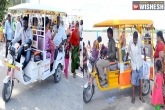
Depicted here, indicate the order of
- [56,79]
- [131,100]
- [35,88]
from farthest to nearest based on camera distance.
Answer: [56,79], [35,88], [131,100]

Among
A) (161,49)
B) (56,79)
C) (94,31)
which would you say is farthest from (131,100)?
(56,79)

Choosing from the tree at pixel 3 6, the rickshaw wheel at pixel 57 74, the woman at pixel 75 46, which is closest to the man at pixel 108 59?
the woman at pixel 75 46

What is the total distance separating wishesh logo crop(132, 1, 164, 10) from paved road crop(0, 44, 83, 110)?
5.32 feet

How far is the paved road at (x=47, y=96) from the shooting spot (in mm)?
2891

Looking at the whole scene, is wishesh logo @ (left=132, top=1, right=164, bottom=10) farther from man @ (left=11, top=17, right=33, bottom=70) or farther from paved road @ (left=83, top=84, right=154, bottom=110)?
man @ (left=11, top=17, right=33, bottom=70)

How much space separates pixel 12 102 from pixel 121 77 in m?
1.66

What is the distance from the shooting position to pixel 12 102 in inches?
115

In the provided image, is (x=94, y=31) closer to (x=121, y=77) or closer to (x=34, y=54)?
(x=121, y=77)

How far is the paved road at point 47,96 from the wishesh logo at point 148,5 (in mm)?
1623

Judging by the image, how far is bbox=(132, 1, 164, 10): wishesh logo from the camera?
8.27 feet

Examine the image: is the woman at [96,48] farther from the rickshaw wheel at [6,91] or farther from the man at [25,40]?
the rickshaw wheel at [6,91]

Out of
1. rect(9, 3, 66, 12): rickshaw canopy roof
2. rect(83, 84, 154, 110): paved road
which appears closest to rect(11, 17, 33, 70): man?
rect(9, 3, 66, 12): rickshaw canopy roof

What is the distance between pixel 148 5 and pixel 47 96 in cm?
204

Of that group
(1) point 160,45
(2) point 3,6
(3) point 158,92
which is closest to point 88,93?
(3) point 158,92
